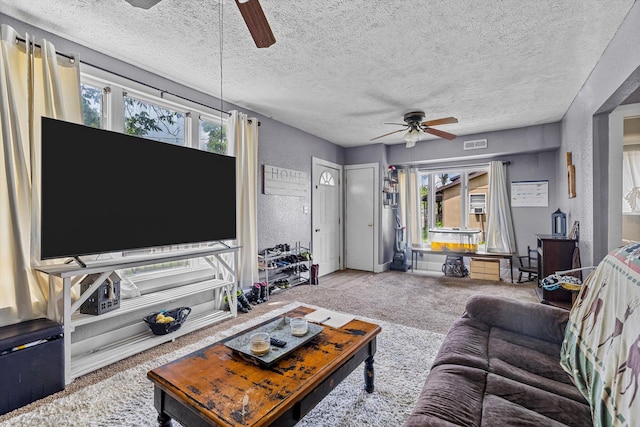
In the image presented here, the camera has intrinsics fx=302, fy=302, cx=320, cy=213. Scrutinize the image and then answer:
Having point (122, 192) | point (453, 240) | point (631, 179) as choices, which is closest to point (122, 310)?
point (122, 192)

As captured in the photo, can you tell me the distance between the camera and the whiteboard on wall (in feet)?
16.7

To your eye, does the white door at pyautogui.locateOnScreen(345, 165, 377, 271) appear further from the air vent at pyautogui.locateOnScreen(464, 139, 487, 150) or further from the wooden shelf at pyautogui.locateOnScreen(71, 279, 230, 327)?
the wooden shelf at pyautogui.locateOnScreen(71, 279, 230, 327)

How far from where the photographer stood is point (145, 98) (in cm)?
292

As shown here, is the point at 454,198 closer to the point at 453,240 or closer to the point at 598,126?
the point at 453,240

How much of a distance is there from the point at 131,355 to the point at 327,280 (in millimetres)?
3180

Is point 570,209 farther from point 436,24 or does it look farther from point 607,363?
point 607,363

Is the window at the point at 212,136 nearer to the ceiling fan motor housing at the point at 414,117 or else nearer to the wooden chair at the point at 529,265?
the ceiling fan motor housing at the point at 414,117

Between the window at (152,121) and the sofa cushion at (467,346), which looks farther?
the window at (152,121)

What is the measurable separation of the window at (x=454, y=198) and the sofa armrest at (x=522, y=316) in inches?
166

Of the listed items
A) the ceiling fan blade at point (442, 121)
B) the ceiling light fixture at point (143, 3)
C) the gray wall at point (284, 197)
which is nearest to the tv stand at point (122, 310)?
the gray wall at point (284, 197)

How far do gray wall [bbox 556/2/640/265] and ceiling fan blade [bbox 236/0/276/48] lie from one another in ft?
7.58

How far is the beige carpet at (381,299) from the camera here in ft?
7.93

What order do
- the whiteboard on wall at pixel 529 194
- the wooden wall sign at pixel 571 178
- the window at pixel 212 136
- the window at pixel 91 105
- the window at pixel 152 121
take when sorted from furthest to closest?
the whiteboard on wall at pixel 529 194 < the wooden wall sign at pixel 571 178 < the window at pixel 212 136 < the window at pixel 152 121 < the window at pixel 91 105

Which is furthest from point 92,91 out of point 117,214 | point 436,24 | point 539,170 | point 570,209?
point 539,170
